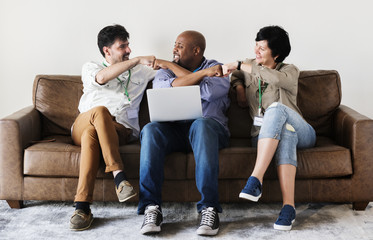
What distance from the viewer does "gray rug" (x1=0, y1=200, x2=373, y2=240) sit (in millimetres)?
2398

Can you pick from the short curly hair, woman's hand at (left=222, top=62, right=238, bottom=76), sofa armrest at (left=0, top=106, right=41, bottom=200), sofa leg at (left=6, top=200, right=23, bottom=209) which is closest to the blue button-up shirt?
woman's hand at (left=222, top=62, right=238, bottom=76)

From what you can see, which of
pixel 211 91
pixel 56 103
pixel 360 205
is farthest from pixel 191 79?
pixel 360 205

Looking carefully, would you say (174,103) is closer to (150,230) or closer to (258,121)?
(258,121)

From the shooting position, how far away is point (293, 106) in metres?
2.98

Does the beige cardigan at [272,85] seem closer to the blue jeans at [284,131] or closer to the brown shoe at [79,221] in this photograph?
the blue jeans at [284,131]

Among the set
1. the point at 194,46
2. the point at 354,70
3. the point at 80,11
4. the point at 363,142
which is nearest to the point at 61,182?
the point at 194,46

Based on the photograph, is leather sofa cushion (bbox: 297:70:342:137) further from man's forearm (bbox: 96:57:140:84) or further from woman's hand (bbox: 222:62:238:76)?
man's forearm (bbox: 96:57:140:84)

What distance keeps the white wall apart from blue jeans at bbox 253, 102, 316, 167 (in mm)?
982

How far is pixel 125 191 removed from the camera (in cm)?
252

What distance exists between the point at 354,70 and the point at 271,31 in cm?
103

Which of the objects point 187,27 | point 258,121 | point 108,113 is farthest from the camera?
point 187,27

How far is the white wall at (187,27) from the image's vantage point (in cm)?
349

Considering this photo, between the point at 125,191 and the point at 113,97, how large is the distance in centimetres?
78

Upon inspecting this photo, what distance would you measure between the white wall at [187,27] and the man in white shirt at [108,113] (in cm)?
44
